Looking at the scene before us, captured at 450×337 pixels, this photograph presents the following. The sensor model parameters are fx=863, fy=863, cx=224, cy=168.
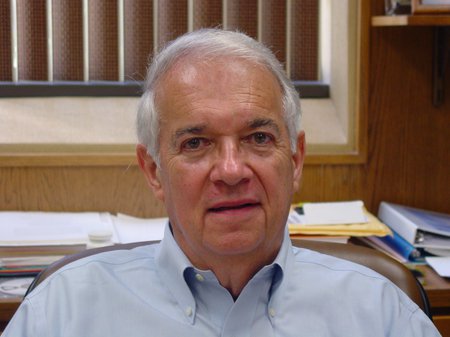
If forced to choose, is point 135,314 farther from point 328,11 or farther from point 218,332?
point 328,11

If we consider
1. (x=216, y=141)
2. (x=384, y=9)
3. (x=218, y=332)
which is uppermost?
(x=384, y=9)

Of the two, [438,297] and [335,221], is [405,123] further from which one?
[438,297]

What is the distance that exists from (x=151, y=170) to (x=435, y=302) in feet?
2.78

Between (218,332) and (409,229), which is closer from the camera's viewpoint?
(218,332)

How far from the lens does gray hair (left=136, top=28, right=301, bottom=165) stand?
1561 millimetres

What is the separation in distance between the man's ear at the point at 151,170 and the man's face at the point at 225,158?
2.3 inches

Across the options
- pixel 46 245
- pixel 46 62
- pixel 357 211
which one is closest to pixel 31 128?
pixel 46 62

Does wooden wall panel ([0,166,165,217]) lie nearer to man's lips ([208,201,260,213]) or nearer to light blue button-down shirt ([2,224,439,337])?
light blue button-down shirt ([2,224,439,337])

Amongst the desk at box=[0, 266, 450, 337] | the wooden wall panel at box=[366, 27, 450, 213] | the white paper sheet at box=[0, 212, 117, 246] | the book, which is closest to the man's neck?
the desk at box=[0, 266, 450, 337]

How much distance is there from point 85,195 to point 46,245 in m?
0.41

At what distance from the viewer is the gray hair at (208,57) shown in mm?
1561

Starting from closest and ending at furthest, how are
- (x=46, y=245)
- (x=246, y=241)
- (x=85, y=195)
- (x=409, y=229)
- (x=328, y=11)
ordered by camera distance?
(x=246, y=241) < (x=46, y=245) < (x=409, y=229) < (x=85, y=195) < (x=328, y=11)

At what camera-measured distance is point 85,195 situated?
257 centimetres

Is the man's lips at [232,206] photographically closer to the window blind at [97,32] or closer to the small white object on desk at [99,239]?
the small white object on desk at [99,239]
